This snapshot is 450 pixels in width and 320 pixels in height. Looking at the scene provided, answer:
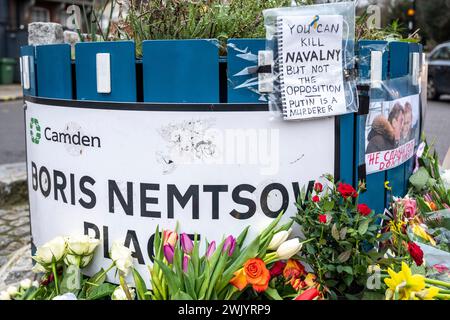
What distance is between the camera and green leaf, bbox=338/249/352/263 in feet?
6.73

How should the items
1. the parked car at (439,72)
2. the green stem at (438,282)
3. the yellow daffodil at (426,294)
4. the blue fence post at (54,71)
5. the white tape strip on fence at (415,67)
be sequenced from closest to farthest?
the yellow daffodil at (426,294), the green stem at (438,282), the blue fence post at (54,71), the white tape strip on fence at (415,67), the parked car at (439,72)

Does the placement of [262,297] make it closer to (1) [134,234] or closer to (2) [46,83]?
(1) [134,234]

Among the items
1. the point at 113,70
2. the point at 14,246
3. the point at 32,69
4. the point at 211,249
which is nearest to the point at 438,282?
the point at 211,249

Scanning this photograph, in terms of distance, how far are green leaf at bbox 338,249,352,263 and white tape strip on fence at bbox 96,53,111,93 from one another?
3.48 feet

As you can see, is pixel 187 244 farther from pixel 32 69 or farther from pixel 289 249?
pixel 32 69

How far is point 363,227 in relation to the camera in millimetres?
2086

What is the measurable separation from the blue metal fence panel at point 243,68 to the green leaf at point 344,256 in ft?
2.08

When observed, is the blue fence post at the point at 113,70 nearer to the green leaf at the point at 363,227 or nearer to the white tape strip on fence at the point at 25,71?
the white tape strip on fence at the point at 25,71

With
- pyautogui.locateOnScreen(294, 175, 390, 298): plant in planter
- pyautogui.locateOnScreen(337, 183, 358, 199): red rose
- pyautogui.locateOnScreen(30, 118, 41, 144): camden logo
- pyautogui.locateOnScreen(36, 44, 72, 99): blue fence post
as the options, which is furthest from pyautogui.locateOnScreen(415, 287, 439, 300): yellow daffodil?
pyautogui.locateOnScreen(30, 118, 41, 144): camden logo

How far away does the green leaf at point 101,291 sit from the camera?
2.28 meters

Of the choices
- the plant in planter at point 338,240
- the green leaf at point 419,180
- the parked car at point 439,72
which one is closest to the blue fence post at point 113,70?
the plant in planter at point 338,240

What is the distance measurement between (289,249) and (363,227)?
27 cm

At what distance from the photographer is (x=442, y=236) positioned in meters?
2.60
